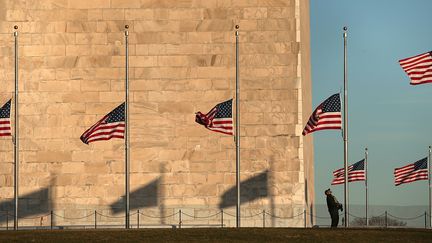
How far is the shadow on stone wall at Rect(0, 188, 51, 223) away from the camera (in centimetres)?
7025

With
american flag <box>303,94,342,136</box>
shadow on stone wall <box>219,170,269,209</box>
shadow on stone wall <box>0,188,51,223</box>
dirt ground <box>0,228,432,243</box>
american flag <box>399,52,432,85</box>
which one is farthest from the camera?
shadow on stone wall <box>0,188,51,223</box>

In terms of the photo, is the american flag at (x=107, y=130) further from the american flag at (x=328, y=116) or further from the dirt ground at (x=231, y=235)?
the american flag at (x=328, y=116)

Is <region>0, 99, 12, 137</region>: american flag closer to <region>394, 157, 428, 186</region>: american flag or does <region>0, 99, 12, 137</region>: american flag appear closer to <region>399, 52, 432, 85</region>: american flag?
<region>399, 52, 432, 85</region>: american flag

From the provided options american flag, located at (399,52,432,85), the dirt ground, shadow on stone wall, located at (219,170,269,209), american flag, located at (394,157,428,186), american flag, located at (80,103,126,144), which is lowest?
the dirt ground

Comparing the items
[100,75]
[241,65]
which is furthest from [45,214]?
[241,65]

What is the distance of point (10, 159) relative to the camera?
7069cm

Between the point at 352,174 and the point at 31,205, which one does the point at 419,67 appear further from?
the point at 31,205

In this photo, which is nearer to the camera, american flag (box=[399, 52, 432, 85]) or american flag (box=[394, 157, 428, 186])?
american flag (box=[399, 52, 432, 85])

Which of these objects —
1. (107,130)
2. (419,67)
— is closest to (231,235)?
(419,67)

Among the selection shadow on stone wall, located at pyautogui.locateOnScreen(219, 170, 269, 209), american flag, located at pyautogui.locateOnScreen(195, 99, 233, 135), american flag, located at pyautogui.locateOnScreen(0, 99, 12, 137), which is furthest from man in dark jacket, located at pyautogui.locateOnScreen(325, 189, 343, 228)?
american flag, located at pyautogui.locateOnScreen(0, 99, 12, 137)

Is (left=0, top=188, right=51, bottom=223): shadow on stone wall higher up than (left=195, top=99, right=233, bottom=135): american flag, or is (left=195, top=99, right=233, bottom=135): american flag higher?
(left=195, top=99, right=233, bottom=135): american flag

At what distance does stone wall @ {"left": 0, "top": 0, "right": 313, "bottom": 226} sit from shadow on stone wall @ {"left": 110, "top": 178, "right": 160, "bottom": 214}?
0.05 meters

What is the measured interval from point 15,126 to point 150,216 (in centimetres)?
806

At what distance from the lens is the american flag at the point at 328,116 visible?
198 feet
